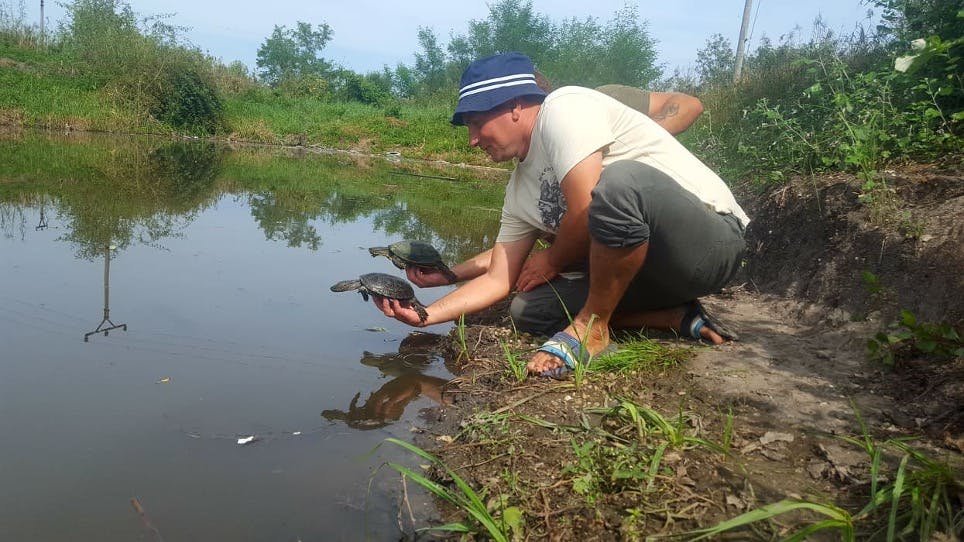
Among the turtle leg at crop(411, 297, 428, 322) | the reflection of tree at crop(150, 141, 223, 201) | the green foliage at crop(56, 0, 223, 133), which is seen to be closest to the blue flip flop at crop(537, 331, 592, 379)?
the turtle leg at crop(411, 297, 428, 322)

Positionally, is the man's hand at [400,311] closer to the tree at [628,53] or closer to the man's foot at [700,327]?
the man's foot at [700,327]

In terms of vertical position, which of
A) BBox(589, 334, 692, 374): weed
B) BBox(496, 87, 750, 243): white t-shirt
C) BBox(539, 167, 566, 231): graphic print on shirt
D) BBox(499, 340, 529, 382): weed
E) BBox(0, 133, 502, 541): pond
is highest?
BBox(496, 87, 750, 243): white t-shirt

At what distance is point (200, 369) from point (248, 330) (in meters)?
0.46

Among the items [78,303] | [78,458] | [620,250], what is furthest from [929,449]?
[78,303]

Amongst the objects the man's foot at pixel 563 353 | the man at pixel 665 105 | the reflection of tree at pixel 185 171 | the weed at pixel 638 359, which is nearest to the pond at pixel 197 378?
the man's foot at pixel 563 353

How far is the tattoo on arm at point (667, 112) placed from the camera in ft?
10.9

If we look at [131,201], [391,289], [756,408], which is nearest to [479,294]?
[391,289]

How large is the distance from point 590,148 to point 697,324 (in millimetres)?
955

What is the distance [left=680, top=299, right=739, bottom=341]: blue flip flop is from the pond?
43.8 inches

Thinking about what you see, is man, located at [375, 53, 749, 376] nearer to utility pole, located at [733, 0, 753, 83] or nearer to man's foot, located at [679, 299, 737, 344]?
man's foot, located at [679, 299, 737, 344]

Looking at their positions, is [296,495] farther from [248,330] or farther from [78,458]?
[248,330]

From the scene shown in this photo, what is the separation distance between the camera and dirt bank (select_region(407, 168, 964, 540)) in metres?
1.51

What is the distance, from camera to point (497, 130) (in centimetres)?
262

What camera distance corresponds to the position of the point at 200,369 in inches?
97.5
